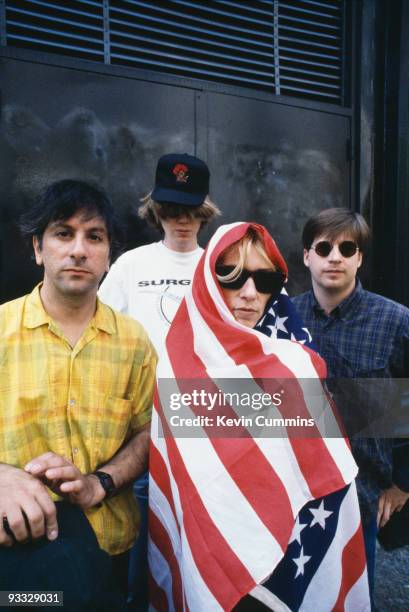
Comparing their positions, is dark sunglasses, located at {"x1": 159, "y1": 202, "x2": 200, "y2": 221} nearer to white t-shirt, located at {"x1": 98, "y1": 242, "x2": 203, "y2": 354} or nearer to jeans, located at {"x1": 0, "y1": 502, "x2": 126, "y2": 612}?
white t-shirt, located at {"x1": 98, "y1": 242, "x2": 203, "y2": 354}

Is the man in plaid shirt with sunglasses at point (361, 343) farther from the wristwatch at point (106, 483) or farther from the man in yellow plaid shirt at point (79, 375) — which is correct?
the wristwatch at point (106, 483)

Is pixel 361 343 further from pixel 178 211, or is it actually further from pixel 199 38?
pixel 199 38

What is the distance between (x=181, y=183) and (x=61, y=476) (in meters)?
2.15

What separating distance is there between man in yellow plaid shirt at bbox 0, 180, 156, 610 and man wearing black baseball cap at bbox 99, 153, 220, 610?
87 cm

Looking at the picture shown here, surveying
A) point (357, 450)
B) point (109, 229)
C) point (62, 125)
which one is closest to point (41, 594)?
point (109, 229)

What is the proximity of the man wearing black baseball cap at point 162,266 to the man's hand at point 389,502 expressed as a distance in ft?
4.29

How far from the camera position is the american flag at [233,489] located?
171cm

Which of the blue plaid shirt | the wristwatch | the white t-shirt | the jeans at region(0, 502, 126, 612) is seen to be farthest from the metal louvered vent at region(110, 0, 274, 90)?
the jeans at region(0, 502, 126, 612)

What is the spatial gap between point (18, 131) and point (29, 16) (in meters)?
0.93

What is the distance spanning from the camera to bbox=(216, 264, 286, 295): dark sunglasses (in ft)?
6.34

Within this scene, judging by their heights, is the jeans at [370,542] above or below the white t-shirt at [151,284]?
below

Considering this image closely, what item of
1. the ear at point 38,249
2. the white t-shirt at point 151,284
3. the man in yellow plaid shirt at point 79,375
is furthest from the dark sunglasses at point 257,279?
the white t-shirt at point 151,284

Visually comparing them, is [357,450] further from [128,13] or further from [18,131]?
[128,13]

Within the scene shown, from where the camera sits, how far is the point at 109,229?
1.95 meters
